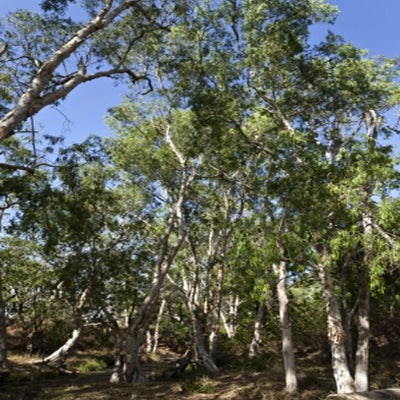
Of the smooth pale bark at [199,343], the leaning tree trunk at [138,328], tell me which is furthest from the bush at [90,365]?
the leaning tree trunk at [138,328]

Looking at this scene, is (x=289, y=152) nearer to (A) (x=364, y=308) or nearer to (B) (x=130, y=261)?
(A) (x=364, y=308)

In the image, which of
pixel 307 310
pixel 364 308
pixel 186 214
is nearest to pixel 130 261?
pixel 186 214

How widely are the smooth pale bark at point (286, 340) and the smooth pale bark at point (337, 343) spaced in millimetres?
1942

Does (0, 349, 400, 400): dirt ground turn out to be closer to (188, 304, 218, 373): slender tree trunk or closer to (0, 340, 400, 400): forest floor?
(0, 340, 400, 400): forest floor

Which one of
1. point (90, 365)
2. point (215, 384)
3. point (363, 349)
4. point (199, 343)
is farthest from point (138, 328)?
point (90, 365)

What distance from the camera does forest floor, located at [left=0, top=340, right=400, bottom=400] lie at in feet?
42.1

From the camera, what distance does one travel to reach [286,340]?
14.0 meters

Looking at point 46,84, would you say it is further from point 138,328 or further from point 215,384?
point 215,384

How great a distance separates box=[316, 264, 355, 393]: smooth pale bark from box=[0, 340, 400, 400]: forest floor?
1.33 metres

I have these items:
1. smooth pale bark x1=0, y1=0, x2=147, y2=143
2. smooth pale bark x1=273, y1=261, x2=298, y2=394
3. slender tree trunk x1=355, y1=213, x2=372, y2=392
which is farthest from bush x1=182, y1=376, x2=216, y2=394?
smooth pale bark x1=0, y1=0, x2=147, y2=143

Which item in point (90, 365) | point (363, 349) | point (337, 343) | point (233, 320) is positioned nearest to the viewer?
point (337, 343)

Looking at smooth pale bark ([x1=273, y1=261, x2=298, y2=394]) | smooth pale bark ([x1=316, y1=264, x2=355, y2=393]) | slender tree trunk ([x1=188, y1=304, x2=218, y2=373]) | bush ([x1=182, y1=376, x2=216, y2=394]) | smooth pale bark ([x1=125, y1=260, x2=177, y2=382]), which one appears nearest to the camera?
smooth pale bark ([x1=316, y1=264, x2=355, y2=393])

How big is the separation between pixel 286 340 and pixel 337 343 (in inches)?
104

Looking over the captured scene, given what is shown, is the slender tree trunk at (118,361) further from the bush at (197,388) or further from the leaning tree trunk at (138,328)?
the bush at (197,388)
